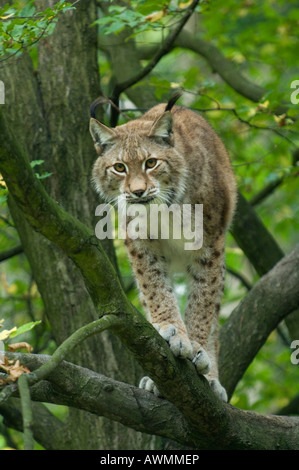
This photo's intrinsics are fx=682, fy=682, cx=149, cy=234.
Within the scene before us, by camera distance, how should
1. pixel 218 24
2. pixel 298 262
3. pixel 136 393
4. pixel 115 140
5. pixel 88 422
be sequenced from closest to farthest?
pixel 136 393
pixel 115 140
pixel 88 422
pixel 298 262
pixel 218 24

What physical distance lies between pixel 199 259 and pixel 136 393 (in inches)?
54.4

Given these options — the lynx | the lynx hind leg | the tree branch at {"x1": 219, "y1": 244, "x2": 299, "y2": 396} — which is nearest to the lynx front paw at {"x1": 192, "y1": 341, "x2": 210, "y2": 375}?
the lynx

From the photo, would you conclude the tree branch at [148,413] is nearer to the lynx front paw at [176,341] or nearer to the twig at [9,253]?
the lynx front paw at [176,341]

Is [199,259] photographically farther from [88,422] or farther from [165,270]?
[88,422]

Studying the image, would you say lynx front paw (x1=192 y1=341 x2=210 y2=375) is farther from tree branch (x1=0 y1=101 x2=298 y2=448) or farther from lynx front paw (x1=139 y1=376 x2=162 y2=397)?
lynx front paw (x1=139 y1=376 x2=162 y2=397)

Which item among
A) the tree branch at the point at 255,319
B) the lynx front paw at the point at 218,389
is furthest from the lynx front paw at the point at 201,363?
the tree branch at the point at 255,319

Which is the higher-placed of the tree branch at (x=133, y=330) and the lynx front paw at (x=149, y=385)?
the tree branch at (x=133, y=330)

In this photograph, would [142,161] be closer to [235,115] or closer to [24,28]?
[24,28]

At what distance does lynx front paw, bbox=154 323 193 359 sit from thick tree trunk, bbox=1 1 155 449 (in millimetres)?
977

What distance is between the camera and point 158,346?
347 centimetres

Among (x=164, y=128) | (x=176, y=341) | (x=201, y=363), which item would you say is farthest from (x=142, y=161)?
(x=201, y=363)

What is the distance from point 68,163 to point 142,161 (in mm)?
967

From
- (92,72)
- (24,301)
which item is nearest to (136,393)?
(92,72)

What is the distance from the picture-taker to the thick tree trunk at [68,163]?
5.29m
